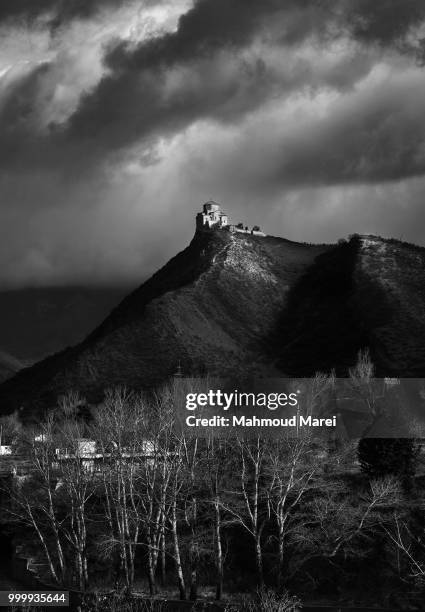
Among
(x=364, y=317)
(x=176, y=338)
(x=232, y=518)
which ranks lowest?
(x=232, y=518)

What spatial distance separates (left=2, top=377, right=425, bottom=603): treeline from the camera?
5319 cm

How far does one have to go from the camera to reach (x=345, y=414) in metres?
81.5

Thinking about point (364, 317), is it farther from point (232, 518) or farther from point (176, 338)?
point (232, 518)

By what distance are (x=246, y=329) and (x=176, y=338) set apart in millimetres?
25009

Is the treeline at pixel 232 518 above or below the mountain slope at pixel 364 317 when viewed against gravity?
below

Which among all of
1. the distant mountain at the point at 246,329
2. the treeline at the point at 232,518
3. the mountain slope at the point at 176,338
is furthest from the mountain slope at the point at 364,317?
the treeline at the point at 232,518

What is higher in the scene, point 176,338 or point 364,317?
point 364,317

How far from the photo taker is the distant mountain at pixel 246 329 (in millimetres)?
147500

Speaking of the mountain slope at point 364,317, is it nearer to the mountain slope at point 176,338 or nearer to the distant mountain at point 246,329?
the distant mountain at point 246,329

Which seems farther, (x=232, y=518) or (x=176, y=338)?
(x=176, y=338)

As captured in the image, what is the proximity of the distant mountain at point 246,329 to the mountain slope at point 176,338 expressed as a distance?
0.82ft

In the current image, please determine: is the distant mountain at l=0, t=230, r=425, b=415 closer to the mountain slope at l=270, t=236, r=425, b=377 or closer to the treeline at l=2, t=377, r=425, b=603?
the mountain slope at l=270, t=236, r=425, b=377

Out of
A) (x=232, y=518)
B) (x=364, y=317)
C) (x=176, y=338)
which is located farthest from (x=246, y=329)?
(x=232, y=518)

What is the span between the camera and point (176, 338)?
159750 mm
